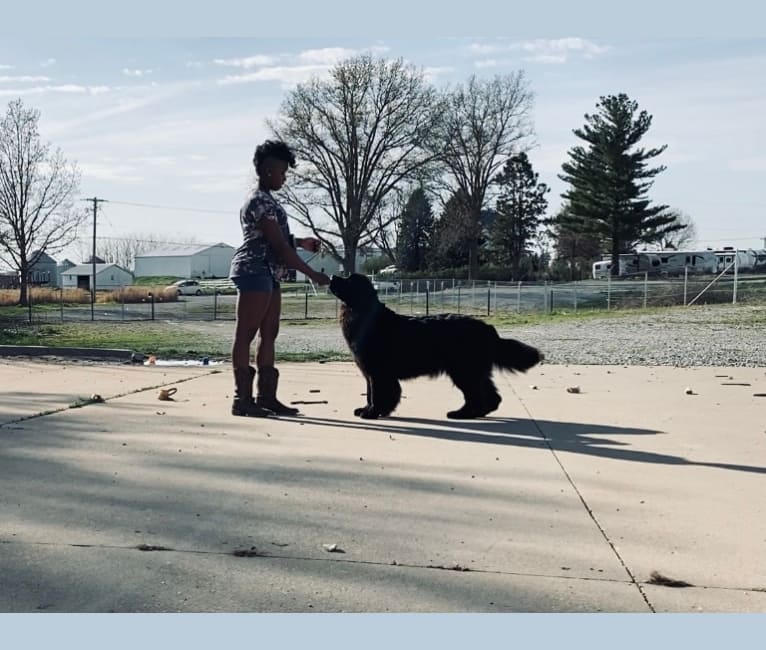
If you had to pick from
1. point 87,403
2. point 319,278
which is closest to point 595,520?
point 319,278

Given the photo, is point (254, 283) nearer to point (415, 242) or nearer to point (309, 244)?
point (309, 244)

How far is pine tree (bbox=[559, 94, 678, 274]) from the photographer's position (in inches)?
2188

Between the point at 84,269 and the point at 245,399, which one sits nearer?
the point at 245,399

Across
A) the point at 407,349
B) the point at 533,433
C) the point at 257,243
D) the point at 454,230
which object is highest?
the point at 454,230

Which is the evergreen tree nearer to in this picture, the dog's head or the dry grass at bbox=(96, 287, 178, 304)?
the dry grass at bbox=(96, 287, 178, 304)

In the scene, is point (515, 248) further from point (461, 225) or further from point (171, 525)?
point (171, 525)

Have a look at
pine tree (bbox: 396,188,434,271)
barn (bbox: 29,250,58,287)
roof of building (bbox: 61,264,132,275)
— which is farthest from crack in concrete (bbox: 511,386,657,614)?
roof of building (bbox: 61,264,132,275)

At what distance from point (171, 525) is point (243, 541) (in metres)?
0.38

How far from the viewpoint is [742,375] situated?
971 centimetres

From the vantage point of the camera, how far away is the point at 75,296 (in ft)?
152

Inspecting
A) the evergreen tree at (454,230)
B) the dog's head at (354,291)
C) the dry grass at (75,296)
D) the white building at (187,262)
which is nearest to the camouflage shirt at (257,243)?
the dog's head at (354,291)

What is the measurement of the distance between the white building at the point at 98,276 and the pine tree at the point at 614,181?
54.4 m

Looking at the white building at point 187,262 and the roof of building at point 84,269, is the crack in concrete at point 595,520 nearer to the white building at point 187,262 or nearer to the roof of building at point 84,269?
the roof of building at point 84,269

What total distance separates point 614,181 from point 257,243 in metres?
52.7
